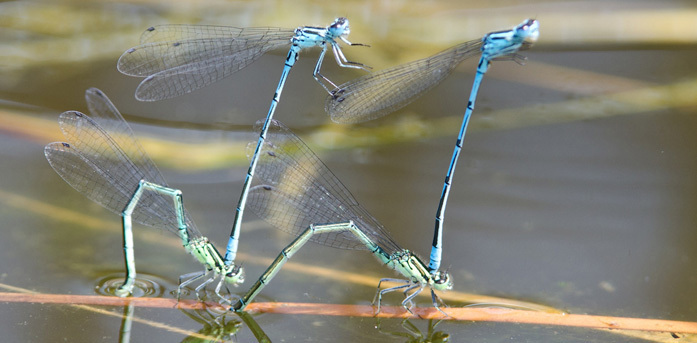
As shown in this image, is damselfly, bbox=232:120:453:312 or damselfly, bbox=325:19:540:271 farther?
damselfly, bbox=232:120:453:312

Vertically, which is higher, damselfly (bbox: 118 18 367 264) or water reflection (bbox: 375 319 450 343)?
damselfly (bbox: 118 18 367 264)

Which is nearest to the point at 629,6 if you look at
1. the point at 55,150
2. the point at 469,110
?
the point at 469,110

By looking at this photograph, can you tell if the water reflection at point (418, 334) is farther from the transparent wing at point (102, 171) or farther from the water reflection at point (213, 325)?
the transparent wing at point (102, 171)

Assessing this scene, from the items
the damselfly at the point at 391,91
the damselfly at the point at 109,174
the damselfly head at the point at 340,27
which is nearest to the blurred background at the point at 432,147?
the damselfly at the point at 109,174

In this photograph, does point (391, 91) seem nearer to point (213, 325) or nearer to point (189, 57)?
point (189, 57)

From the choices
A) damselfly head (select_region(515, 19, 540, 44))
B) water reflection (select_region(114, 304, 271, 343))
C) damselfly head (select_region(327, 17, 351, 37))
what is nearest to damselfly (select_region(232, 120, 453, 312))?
water reflection (select_region(114, 304, 271, 343))

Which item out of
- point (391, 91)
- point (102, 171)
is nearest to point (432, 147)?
point (391, 91)

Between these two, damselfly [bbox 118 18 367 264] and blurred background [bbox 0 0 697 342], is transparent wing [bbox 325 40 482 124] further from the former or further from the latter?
blurred background [bbox 0 0 697 342]
